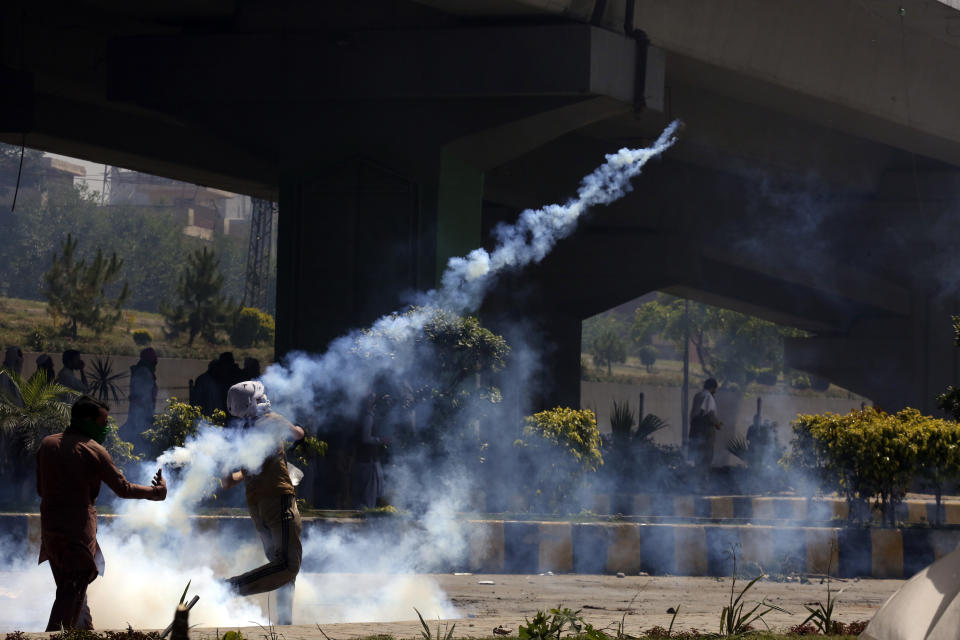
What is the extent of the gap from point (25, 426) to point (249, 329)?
3957cm

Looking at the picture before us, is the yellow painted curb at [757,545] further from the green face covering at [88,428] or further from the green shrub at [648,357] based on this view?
the green shrub at [648,357]

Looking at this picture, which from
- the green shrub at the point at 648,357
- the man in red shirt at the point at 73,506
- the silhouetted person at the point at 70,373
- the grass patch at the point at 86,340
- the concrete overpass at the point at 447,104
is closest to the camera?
the man in red shirt at the point at 73,506

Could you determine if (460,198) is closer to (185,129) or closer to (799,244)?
(185,129)

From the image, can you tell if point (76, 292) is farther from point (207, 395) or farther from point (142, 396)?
point (207, 395)

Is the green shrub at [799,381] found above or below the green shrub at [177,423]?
above

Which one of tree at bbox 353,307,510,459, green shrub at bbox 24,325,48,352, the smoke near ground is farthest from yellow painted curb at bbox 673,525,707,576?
green shrub at bbox 24,325,48,352

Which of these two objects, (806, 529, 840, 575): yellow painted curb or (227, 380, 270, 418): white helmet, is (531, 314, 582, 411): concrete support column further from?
(227, 380, 270, 418): white helmet

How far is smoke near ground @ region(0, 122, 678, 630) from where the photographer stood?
8.41 meters

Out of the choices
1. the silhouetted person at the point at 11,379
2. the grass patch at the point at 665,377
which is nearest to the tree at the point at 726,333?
the grass patch at the point at 665,377

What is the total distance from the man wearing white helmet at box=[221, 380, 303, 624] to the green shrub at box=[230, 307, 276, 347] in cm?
4380

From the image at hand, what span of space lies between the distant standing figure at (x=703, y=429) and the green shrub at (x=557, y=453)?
4.33m

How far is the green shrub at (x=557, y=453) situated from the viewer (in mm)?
14328

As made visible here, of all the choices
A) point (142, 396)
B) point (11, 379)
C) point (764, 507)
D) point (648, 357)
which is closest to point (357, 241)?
point (142, 396)

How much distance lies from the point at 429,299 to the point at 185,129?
32.2 ft
